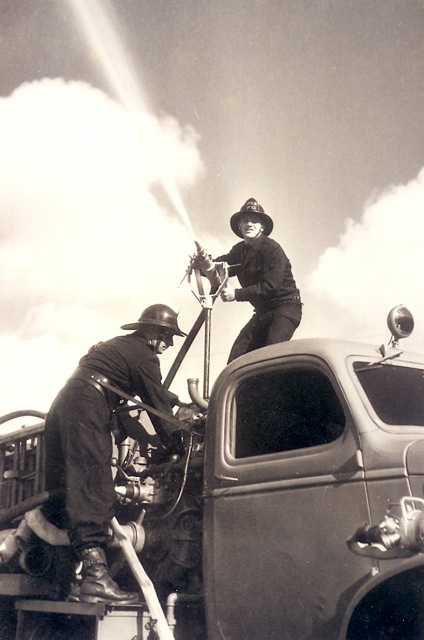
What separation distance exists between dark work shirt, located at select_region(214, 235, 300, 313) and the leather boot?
7.31 ft

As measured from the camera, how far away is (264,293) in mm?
5207

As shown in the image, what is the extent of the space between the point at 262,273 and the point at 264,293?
321 millimetres

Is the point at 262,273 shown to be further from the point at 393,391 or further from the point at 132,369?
the point at 393,391

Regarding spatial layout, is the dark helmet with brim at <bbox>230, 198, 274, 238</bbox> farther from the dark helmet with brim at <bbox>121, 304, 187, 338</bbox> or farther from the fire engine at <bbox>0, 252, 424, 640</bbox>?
the fire engine at <bbox>0, 252, 424, 640</bbox>

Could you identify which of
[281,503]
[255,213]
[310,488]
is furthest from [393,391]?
[255,213]

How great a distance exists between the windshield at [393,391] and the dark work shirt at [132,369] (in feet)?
4.22

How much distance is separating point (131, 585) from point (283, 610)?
145 centimetres

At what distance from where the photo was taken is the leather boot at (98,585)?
3.74 metres

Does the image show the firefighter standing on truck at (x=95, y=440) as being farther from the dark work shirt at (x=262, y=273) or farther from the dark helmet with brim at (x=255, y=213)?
the dark helmet with brim at (x=255, y=213)

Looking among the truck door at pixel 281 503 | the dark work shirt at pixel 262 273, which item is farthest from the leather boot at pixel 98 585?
the dark work shirt at pixel 262 273

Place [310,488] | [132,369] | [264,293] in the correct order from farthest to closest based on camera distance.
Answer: [264,293] → [132,369] → [310,488]

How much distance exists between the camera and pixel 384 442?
3109 millimetres

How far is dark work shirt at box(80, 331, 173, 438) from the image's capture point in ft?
14.1

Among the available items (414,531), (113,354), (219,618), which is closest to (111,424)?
(113,354)
